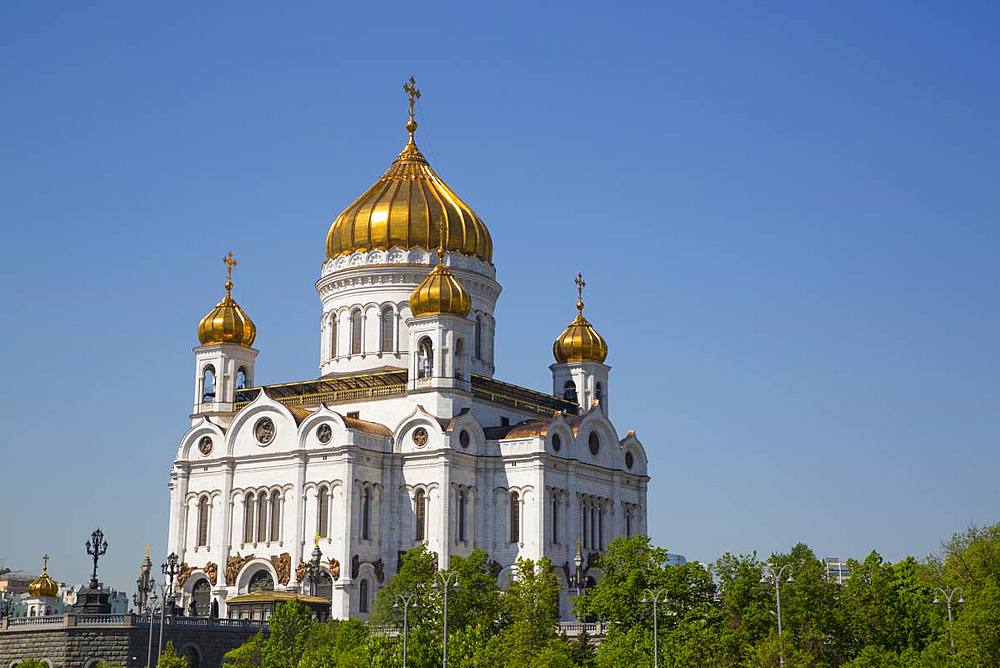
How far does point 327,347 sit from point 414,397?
30.6ft

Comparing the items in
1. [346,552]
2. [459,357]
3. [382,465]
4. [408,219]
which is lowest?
[346,552]

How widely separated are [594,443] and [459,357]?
29.3 feet

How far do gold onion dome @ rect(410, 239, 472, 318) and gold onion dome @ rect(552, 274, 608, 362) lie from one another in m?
10.6

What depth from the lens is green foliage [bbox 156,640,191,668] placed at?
59625mm

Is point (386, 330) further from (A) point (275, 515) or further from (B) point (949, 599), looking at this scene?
(B) point (949, 599)

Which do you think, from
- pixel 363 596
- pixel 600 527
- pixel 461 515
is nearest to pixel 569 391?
pixel 600 527

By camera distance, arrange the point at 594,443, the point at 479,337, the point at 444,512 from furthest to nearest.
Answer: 1. the point at 479,337
2. the point at 594,443
3. the point at 444,512

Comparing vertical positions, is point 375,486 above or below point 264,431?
below

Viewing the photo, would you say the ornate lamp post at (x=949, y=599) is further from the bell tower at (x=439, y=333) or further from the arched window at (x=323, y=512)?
the arched window at (x=323, y=512)

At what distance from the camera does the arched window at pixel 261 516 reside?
76.4 meters

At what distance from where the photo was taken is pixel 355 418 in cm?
7838

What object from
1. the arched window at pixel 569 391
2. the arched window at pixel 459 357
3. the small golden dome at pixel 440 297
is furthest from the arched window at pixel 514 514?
the arched window at pixel 569 391

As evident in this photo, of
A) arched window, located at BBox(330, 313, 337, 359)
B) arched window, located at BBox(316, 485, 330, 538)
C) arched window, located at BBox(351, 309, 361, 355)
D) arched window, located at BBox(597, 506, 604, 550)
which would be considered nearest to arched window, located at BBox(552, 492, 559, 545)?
arched window, located at BBox(597, 506, 604, 550)

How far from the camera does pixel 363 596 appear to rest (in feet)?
241
